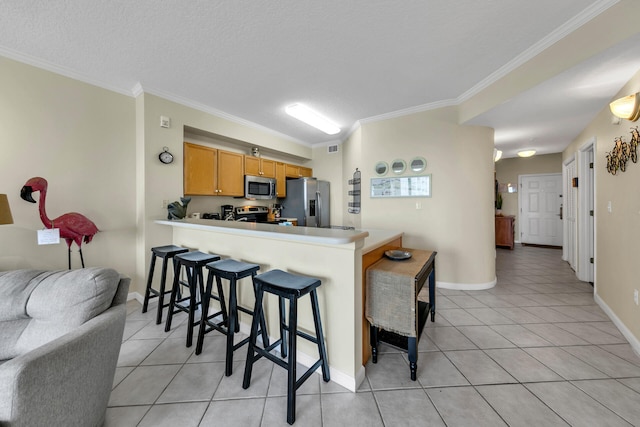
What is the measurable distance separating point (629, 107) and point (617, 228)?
1.14 meters

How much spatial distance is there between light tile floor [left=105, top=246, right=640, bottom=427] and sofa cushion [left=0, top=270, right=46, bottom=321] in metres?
0.76

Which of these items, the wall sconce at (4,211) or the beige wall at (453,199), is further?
the beige wall at (453,199)

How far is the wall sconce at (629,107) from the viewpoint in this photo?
1854mm

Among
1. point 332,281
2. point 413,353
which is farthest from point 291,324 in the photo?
point 413,353

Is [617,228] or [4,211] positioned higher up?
[4,211]

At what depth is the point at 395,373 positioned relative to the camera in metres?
1.69

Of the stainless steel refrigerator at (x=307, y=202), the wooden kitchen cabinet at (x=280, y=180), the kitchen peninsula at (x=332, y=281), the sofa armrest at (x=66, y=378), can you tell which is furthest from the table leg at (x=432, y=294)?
the wooden kitchen cabinet at (x=280, y=180)

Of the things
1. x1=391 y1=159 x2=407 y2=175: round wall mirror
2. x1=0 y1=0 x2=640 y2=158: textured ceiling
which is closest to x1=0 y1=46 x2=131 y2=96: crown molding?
x1=0 y1=0 x2=640 y2=158: textured ceiling

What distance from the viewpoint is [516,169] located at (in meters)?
6.25

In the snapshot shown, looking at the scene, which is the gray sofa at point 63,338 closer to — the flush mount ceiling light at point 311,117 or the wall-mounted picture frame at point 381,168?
the flush mount ceiling light at point 311,117

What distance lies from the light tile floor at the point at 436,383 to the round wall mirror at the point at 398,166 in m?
2.09

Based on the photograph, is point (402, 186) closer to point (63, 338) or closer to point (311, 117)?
point (311, 117)

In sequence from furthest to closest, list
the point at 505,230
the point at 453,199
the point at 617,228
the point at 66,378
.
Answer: the point at 505,230, the point at 453,199, the point at 617,228, the point at 66,378

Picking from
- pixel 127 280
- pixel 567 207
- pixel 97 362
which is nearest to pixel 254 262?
pixel 127 280
